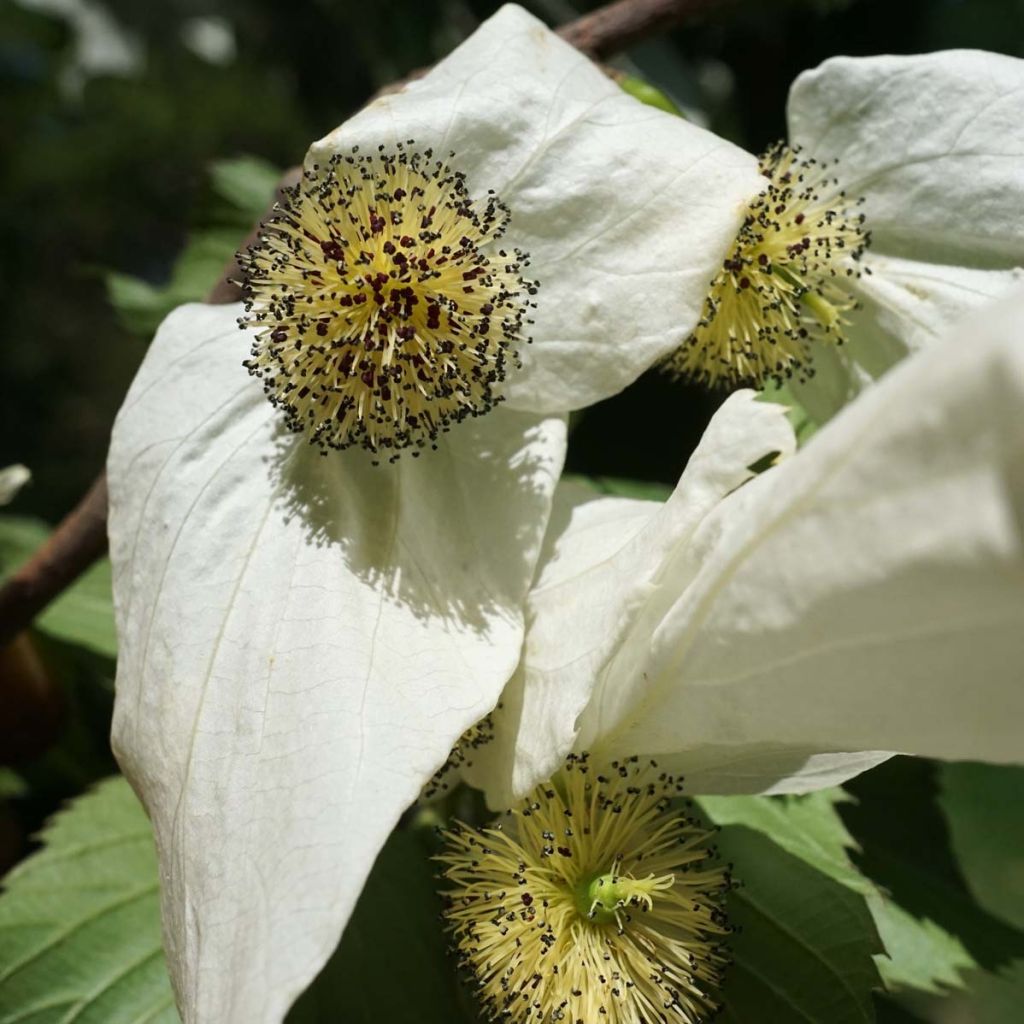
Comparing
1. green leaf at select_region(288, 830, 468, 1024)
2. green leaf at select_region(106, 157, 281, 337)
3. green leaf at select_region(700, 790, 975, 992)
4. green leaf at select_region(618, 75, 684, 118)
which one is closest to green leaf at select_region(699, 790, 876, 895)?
green leaf at select_region(700, 790, 975, 992)

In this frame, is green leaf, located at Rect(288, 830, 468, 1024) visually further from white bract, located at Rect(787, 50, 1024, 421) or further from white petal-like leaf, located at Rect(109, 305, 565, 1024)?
white bract, located at Rect(787, 50, 1024, 421)

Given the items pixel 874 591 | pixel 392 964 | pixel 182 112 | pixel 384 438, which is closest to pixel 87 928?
pixel 392 964

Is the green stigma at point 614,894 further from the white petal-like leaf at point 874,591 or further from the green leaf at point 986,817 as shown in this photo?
the green leaf at point 986,817

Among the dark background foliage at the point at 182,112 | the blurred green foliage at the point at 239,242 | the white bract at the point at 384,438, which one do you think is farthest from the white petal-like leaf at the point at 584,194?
the dark background foliage at the point at 182,112

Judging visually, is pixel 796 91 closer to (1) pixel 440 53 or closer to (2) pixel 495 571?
(2) pixel 495 571

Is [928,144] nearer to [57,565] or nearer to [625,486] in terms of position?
[625,486]

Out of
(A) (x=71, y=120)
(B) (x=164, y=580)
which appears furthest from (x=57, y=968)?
(A) (x=71, y=120)
